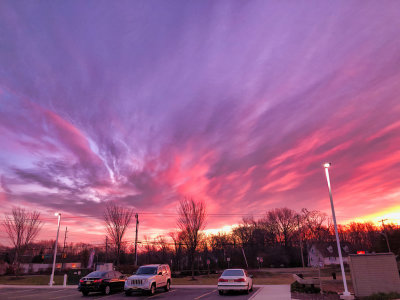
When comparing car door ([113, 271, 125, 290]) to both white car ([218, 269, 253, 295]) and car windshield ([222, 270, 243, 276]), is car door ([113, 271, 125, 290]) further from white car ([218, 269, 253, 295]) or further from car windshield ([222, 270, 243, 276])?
car windshield ([222, 270, 243, 276])

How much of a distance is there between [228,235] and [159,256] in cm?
2405

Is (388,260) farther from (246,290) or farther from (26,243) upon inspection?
(26,243)

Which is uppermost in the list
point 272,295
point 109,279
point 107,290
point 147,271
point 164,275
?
point 147,271

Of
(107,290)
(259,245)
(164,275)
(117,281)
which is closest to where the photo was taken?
(107,290)

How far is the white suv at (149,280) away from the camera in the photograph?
1636 cm

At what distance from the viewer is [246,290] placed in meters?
16.5

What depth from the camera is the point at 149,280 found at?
654 inches

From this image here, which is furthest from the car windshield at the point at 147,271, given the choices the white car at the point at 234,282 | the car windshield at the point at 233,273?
the car windshield at the point at 233,273

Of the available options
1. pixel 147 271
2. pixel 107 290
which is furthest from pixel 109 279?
pixel 147 271

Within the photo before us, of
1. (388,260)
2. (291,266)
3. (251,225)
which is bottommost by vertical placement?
(291,266)

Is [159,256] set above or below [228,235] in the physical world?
below

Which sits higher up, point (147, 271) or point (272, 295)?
point (147, 271)

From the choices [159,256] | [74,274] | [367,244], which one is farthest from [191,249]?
[367,244]

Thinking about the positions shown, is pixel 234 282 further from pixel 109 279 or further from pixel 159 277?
pixel 109 279
